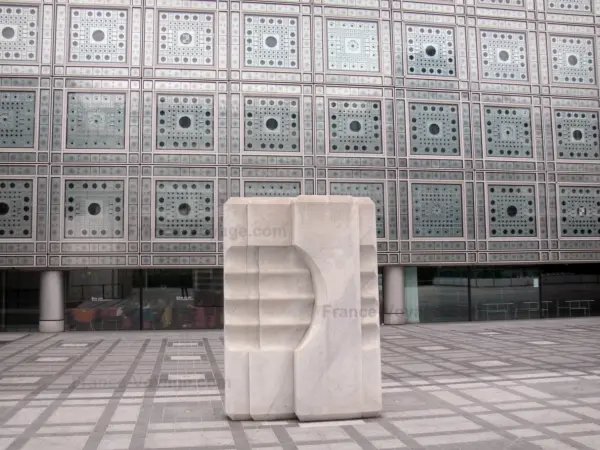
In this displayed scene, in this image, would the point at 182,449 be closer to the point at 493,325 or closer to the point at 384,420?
the point at 384,420

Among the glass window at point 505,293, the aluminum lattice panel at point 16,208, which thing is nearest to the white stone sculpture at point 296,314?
the aluminum lattice panel at point 16,208

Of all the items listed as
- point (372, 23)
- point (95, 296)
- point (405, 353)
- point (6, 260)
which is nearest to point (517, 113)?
point (372, 23)

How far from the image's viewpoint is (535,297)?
2391cm

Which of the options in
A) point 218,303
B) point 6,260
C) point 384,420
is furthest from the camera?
point 218,303

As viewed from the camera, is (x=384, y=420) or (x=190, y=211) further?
(x=190, y=211)

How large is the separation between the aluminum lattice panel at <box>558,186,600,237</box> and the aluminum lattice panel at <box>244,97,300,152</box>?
10632mm

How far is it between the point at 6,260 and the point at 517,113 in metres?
19.3

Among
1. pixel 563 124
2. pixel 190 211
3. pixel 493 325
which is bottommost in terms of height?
pixel 493 325

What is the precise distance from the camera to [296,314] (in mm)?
8742

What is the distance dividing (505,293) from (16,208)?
18.4m

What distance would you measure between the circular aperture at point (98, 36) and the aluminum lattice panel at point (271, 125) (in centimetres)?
544

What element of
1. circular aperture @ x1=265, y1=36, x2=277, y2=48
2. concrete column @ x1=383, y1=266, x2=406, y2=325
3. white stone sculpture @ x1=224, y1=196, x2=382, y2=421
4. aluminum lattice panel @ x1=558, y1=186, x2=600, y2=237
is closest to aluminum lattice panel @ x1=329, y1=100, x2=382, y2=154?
circular aperture @ x1=265, y1=36, x2=277, y2=48

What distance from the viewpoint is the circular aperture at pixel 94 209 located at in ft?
66.8

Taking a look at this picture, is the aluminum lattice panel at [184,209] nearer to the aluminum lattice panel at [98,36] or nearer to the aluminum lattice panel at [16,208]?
the aluminum lattice panel at [16,208]
